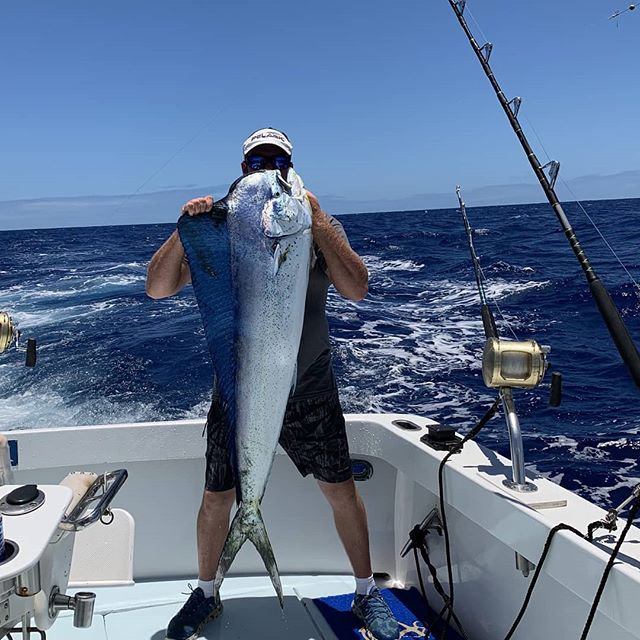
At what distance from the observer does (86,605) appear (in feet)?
5.36

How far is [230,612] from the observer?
8.41ft

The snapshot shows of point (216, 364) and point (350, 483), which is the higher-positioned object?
point (216, 364)

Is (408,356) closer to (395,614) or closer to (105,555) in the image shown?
(395,614)

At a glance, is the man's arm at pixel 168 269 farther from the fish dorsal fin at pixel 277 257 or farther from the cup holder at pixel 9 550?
the cup holder at pixel 9 550

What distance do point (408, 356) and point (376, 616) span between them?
582 centimetres

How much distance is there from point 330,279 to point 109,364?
6.55 metres

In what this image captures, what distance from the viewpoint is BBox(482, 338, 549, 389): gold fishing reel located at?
6.31 ft

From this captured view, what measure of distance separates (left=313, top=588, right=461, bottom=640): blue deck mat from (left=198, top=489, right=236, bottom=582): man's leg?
1.72 ft

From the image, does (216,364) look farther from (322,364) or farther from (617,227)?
(617,227)

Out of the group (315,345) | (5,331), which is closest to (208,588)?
(315,345)

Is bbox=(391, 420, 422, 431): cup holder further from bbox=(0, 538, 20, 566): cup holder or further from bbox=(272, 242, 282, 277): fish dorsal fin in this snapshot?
bbox=(0, 538, 20, 566): cup holder

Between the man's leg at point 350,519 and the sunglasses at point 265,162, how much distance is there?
41.9 inches

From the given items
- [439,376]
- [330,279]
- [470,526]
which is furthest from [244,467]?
[439,376]

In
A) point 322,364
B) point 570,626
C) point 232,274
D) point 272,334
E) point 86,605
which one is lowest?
point 570,626
